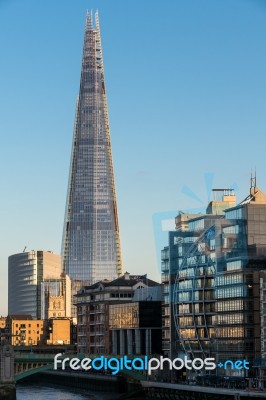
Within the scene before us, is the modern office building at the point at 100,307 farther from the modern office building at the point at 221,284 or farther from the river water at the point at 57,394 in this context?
the modern office building at the point at 221,284

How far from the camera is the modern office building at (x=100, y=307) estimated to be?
481ft

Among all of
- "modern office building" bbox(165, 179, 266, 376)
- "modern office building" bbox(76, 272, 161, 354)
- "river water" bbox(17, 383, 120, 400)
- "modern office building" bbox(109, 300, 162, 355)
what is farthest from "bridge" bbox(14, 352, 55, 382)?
"modern office building" bbox(76, 272, 161, 354)

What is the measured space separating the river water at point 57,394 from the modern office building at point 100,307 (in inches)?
443

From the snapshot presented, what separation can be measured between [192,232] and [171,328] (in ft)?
32.1

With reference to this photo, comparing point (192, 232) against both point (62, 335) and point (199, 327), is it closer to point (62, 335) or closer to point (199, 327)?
point (199, 327)

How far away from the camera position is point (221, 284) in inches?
4242

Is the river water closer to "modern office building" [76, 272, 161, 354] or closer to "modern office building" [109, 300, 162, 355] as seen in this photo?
"modern office building" [109, 300, 162, 355]

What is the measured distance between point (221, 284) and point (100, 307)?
44.6 m

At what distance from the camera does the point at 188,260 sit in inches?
4505

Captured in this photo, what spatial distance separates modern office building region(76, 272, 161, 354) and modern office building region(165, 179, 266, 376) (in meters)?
25.7

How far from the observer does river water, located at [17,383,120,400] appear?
11203 cm

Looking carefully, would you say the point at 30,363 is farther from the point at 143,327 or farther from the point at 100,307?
the point at 100,307

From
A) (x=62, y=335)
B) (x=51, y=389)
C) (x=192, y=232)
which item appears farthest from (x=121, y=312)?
(x=62, y=335)

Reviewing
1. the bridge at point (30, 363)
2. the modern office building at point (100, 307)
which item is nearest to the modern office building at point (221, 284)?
the bridge at point (30, 363)
